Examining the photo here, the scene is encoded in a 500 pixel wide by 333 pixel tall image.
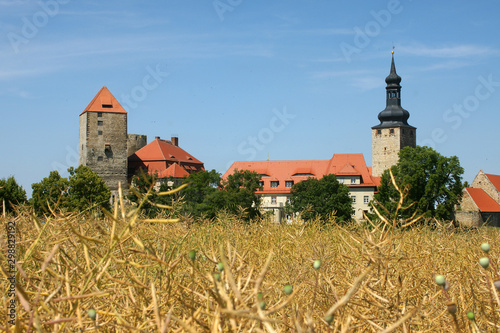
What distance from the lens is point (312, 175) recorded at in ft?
209

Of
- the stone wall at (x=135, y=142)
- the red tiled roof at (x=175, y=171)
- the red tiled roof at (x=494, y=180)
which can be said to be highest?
the stone wall at (x=135, y=142)

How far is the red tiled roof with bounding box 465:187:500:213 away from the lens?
5503 cm

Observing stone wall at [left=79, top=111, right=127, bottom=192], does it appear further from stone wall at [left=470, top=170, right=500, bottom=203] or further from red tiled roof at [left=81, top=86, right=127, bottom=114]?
stone wall at [left=470, top=170, right=500, bottom=203]

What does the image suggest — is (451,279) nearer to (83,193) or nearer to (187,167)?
(83,193)

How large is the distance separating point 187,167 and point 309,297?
6821 centimetres

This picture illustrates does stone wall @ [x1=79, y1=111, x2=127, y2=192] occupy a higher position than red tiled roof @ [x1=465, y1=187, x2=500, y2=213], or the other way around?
stone wall @ [x1=79, y1=111, x2=127, y2=192]

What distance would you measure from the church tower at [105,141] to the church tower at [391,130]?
28489mm

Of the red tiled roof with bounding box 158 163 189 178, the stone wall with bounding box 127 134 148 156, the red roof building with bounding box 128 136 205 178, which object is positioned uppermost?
the stone wall with bounding box 127 134 148 156

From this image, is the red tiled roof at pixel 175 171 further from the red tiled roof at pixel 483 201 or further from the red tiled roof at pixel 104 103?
the red tiled roof at pixel 483 201

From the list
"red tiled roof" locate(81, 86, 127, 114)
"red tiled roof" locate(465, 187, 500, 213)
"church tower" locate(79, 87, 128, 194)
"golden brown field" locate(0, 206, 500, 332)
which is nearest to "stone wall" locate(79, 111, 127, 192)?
"church tower" locate(79, 87, 128, 194)

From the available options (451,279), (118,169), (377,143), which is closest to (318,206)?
(118,169)

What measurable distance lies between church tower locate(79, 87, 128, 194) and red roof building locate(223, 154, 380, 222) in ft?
36.3

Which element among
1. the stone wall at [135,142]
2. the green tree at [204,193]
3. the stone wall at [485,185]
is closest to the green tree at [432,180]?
the green tree at [204,193]

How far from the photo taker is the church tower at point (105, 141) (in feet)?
194
